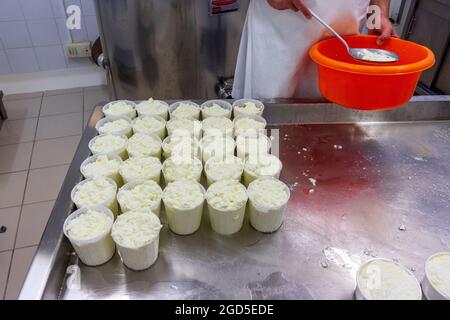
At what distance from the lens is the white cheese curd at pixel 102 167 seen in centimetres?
123

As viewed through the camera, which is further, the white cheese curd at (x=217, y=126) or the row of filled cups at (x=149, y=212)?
the white cheese curd at (x=217, y=126)

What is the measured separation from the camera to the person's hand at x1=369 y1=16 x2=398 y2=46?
149cm

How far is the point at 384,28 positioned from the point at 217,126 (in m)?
0.85

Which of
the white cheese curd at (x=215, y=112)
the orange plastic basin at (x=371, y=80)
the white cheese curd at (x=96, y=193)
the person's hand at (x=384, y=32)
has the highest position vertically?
the person's hand at (x=384, y=32)

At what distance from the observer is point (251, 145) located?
1395mm

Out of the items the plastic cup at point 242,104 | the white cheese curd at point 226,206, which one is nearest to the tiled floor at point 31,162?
the white cheese curd at point 226,206

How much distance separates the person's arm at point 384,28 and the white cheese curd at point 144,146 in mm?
1029

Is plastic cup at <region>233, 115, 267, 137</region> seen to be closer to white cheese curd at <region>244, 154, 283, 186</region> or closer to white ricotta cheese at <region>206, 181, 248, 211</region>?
white cheese curd at <region>244, 154, 283, 186</region>

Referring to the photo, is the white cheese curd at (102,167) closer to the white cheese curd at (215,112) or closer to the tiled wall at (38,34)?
the white cheese curd at (215,112)

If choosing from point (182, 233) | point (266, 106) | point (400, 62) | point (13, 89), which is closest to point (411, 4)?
point (400, 62)

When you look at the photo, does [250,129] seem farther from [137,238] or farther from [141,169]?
[137,238]

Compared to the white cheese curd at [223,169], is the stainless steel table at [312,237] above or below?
below
